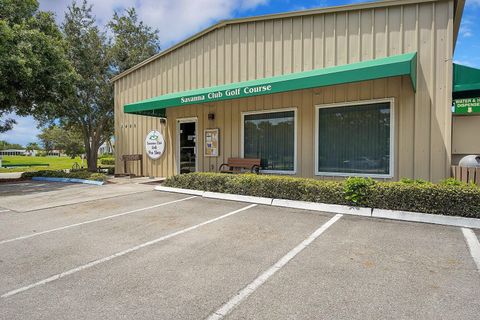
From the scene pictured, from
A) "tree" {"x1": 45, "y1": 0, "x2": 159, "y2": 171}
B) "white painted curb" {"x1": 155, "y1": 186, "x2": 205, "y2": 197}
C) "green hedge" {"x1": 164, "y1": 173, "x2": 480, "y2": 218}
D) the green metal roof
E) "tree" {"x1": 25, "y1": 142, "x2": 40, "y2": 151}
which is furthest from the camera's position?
"tree" {"x1": 25, "y1": 142, "x2": 40, "y2": 151}

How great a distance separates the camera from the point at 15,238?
474 cm

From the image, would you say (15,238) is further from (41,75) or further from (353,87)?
(41,75)

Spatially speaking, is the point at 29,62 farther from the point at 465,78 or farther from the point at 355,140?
the point at 465,78

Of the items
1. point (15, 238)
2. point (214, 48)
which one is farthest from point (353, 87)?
point (15, 238)

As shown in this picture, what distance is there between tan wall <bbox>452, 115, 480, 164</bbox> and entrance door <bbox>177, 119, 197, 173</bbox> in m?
8.27

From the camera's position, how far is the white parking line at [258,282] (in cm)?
258

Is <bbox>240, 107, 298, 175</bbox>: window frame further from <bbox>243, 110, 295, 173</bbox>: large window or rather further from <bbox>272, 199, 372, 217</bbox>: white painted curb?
<bbox>272, 199, 372, 217</bbox>: white painted curb

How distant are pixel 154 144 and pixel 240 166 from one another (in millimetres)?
4448

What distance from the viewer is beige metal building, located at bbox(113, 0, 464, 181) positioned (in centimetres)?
700

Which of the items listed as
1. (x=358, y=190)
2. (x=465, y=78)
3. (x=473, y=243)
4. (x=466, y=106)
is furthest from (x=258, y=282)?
(x=465, y=78)


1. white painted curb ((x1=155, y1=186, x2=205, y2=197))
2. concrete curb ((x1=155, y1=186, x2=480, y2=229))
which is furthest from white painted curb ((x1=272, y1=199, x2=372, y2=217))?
white painted curb ((x1=155, y1=186, x2=205, y2=197))

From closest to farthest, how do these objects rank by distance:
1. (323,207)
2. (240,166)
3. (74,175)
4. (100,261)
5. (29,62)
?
1. (100,261)
2. (323,207)
3. (240,166)
4. (29,62)
5. (74,175)

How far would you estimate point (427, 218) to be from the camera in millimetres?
5246

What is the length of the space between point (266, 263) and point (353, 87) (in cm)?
610
